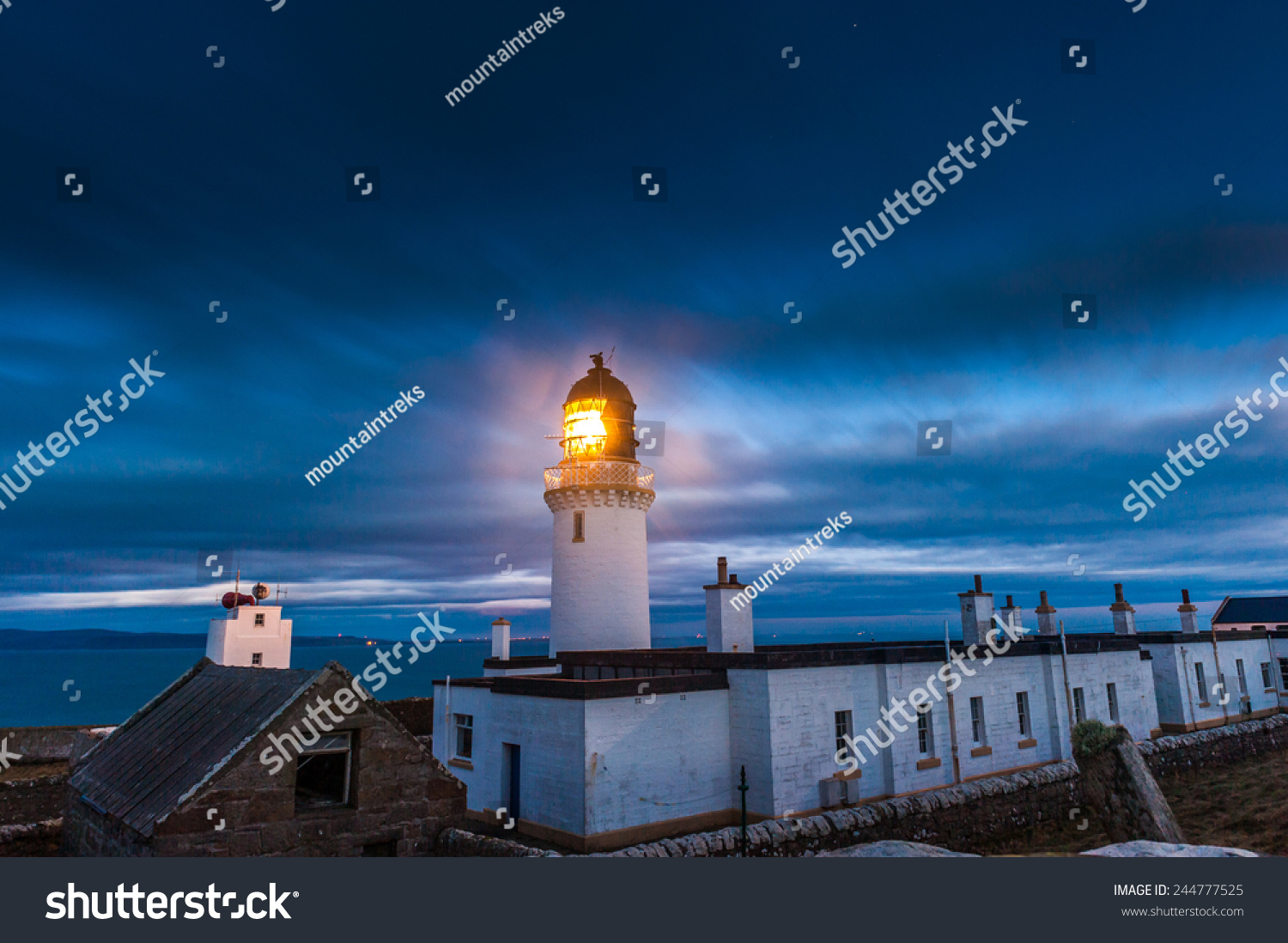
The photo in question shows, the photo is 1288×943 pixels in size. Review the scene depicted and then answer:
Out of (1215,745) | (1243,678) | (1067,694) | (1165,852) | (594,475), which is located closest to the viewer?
(1165,852)

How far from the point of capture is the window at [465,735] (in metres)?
20.9

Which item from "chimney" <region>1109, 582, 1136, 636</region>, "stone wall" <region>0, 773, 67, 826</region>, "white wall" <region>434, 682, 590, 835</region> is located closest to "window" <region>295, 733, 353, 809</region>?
"white wall" <region>434, 682, 590, 835</region>

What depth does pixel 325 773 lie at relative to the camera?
13.4 m

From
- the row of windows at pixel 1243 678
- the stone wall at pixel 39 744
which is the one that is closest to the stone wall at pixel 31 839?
the stone wall at pixel 39 744

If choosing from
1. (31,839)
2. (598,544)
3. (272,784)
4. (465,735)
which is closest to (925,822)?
(465,735)

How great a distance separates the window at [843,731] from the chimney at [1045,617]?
62.4 feet

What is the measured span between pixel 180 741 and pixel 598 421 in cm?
1944

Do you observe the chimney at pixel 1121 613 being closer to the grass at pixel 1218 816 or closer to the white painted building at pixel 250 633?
the grass at pixel 1218 816

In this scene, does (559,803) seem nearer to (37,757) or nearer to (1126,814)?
(1126,814)

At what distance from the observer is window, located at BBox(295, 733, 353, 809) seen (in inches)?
435

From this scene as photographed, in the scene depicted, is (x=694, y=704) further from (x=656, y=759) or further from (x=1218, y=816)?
(x=1218, y=816)

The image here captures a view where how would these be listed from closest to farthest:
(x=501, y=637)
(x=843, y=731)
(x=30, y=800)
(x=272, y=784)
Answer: (x=272, y=784), (x=30, y=800), (x=843, y=731), (x=501, y=637)

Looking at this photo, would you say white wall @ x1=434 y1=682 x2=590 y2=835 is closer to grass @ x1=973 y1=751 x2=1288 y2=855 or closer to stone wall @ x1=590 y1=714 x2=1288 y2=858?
stone wall @ x1=590 y1=714 x2=1288 y2=858

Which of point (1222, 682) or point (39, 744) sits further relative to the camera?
point (1222, 682)
